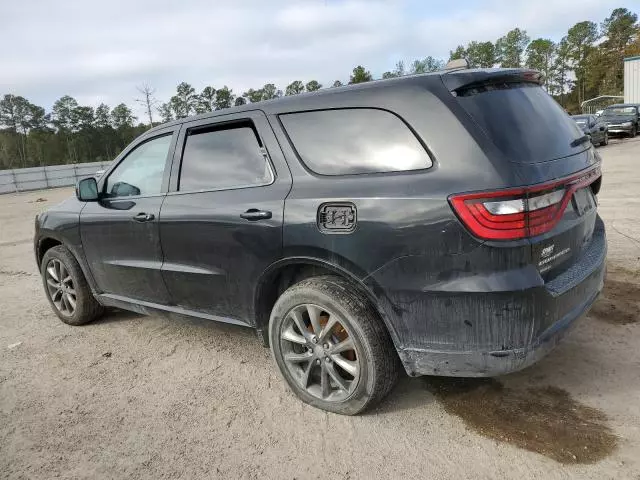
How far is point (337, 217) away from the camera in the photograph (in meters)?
2.69

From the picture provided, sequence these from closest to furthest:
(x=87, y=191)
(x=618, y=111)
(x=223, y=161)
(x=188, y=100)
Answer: (x=223, y=161), (x=87, y=191), (x=618, y=111), (x=188, y=100)

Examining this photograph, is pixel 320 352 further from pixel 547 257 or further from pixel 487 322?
pixel 547 257

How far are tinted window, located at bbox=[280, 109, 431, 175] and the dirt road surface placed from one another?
1344 mm

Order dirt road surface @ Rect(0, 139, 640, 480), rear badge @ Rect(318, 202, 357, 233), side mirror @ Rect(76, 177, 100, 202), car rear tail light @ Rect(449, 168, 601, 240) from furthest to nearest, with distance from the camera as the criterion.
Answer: side mirror @ Rect(76, 177, 100, 202), rear badge @ Rect(318, 202, 357, 233), dirt road surface @ Rect(0, 139, 640, 480), car rear tail light @ Rect(449, 168, 601, 240)

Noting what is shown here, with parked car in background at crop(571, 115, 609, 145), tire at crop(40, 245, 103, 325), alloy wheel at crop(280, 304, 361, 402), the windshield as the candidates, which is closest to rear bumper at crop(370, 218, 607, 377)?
alloy wheel at crop(280, 304, 361, 402)

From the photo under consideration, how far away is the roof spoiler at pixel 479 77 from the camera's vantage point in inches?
102

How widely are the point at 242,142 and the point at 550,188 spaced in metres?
1.83

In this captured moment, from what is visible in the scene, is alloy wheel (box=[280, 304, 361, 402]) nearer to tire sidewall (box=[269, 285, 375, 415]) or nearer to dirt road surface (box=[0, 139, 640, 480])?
tire sidewall (box=[269, 285, 375, 415])

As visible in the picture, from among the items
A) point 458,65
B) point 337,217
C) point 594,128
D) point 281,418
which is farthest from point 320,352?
point 594,128

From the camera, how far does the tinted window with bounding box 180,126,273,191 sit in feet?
10.5

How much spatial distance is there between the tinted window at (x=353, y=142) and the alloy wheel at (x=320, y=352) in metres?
0.81

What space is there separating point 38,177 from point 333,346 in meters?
34.7

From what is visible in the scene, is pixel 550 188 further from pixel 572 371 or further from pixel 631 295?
pixel 631 295

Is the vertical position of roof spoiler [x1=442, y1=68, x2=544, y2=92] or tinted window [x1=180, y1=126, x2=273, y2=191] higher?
roof spoiler [x1=442, y1=68, x2=544, y2=92]
